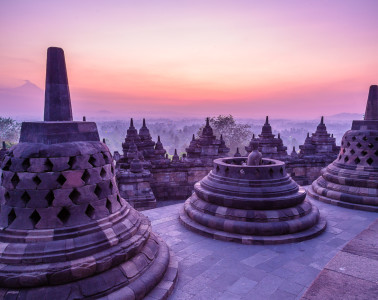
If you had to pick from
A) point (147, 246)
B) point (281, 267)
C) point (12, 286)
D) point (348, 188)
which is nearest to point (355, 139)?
point (348, 188)

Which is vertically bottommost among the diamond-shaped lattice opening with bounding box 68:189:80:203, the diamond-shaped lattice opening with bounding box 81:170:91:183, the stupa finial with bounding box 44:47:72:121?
the diamond-shaped lattice opening with bounding box 68:189:80:203

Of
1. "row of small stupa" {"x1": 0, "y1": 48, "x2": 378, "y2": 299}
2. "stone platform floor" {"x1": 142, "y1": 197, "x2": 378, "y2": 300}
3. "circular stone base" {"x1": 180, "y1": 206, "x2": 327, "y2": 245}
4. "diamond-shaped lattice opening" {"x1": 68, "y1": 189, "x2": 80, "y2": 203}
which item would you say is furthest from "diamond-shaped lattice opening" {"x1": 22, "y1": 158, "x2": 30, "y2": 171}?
"circular stone base" {"x1": 180, "y1": 206, "x2": 327, "y2": 245}

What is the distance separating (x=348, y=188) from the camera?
8594 mm

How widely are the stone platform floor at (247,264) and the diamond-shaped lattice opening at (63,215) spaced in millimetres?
1934

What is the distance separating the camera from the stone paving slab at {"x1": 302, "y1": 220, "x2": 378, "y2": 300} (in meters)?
2.75

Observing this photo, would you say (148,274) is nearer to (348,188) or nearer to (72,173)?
(72,173)

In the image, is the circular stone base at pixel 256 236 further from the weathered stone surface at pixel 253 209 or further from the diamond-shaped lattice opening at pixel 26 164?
the diamond-shaped lattice opening at pixel 26 164

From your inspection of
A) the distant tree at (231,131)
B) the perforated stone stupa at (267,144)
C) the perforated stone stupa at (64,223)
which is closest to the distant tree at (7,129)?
the distant tree at (231,131)

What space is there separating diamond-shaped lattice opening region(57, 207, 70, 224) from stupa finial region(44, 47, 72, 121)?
1429mm

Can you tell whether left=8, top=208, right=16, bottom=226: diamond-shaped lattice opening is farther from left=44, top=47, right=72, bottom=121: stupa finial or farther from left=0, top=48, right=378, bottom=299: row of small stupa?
left=44, top=47, right=72, bottom=121: stupa finial

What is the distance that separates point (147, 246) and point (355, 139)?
8415mm

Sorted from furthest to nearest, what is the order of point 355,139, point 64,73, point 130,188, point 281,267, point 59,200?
point 130,188
point 355,139
point 281,267
point 64,73
point 59,200

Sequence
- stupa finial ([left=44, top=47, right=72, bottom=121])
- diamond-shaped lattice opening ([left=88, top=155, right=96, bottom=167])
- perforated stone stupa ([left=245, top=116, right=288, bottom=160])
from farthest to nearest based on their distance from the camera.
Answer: perforated stone stupa ([left=245, top=116, right=288, bottom=160])
stupa finial ([left=44, top=47, right=72, bottom=121])
diamond-shaped lattice opening ([left=88, top=155, right=96, bottom=167])

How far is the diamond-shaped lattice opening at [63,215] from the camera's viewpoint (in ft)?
11.7
